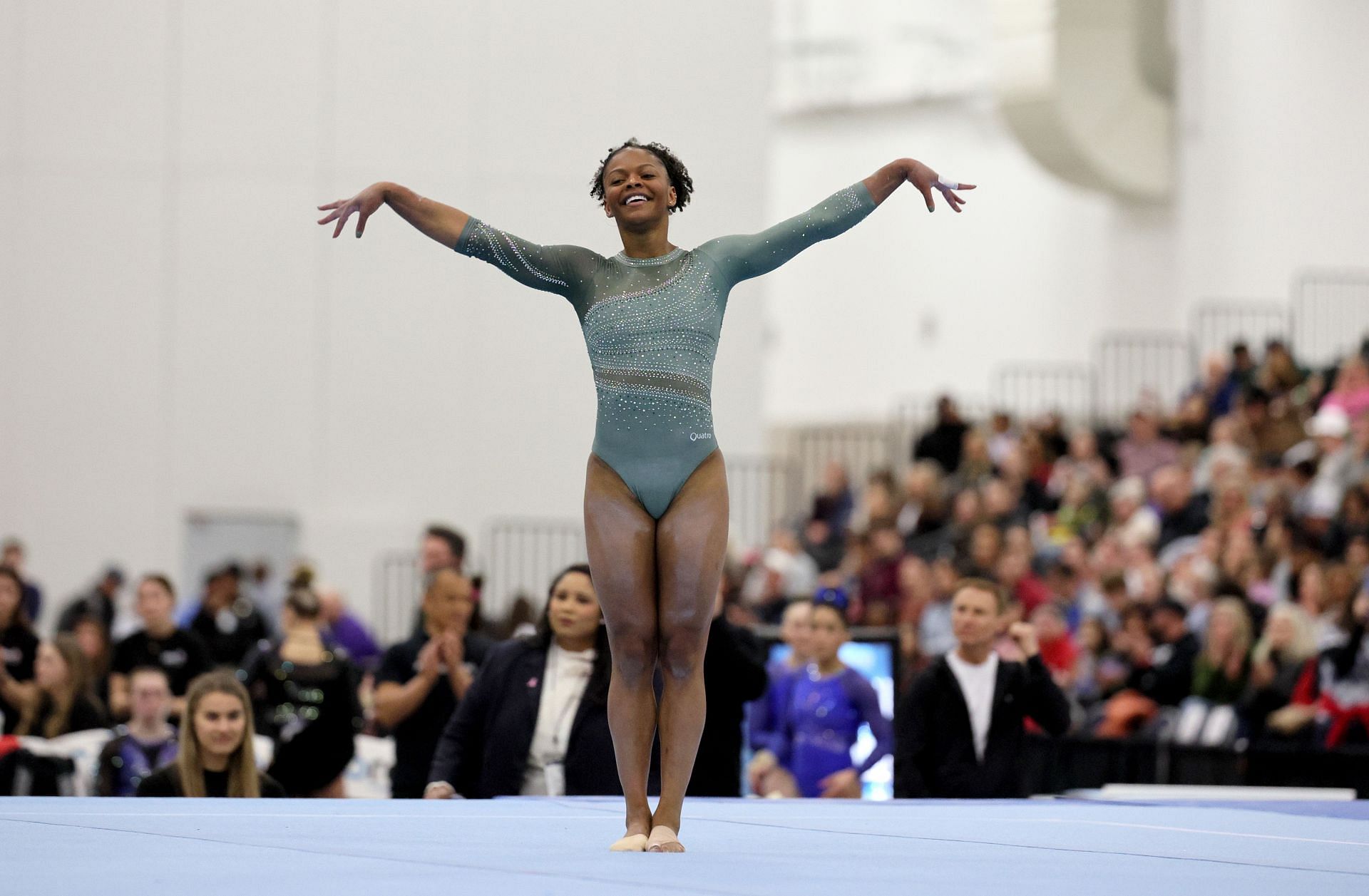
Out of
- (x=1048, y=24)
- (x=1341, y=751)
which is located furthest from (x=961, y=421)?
(x=1341, y=751)

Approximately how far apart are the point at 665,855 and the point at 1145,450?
43.6ft

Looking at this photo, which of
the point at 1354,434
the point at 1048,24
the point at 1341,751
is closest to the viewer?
the point at 1341,751

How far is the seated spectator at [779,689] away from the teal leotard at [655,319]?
10.9 feet

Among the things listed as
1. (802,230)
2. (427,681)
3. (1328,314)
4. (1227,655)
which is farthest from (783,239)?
(1328,314)

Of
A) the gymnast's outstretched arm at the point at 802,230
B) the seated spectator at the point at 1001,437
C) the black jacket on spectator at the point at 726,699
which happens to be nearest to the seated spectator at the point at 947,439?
the seated spectator at the point at 1001,437

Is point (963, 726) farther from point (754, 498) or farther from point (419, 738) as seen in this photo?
point (754, 498)

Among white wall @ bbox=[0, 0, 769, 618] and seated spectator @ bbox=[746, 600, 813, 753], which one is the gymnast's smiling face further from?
white wall @ bbox=[0, 0, 769, 618]

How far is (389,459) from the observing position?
54.2 ft

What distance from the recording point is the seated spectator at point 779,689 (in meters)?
8.10

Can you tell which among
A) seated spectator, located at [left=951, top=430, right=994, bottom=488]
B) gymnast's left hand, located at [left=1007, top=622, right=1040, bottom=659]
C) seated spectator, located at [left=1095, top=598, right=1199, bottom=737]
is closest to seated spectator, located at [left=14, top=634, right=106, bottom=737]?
gymnast's left hand, located at [left=1007, top=622, right=1040, bottom=659]

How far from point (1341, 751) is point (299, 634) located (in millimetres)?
4577

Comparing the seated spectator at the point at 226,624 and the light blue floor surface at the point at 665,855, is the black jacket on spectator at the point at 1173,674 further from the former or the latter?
the light blue floor surface at the point at 665,855

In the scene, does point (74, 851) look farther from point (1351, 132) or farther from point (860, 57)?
point (860, 57)

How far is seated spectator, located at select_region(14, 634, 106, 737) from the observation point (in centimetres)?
940
